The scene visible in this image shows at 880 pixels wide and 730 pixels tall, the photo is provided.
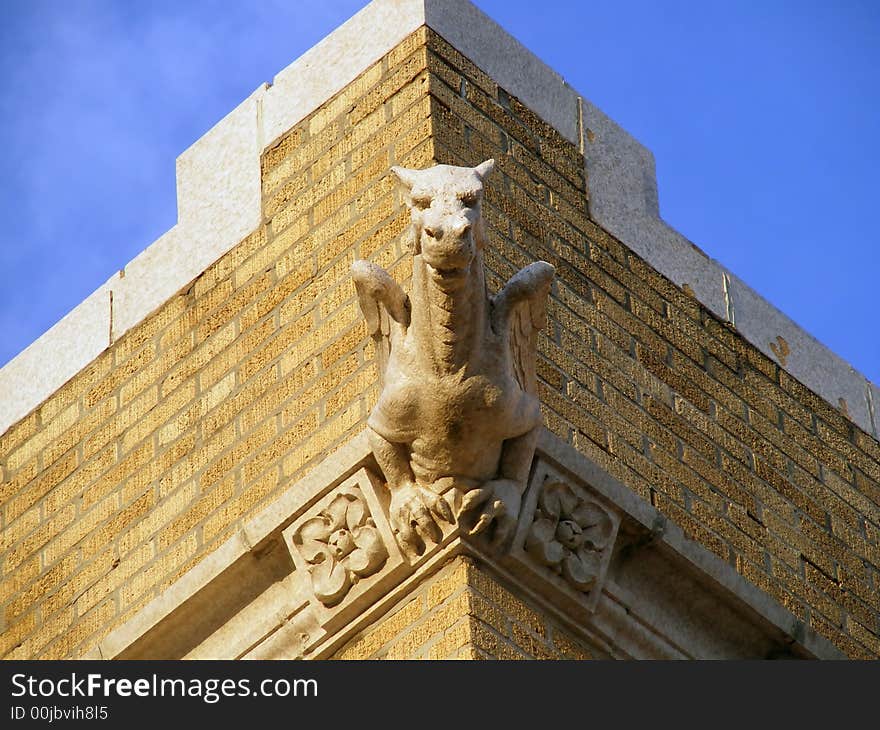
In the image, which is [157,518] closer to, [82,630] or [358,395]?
[82,630]

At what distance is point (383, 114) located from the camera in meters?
9.51

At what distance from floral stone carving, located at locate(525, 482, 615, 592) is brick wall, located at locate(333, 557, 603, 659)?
0.14m

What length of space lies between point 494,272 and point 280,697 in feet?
5.39

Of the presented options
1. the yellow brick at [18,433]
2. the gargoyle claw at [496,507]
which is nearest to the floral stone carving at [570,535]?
the gargoyle claw at [496,507]

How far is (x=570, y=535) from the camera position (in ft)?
28.6

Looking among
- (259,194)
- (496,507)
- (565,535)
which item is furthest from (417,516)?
(259,194)

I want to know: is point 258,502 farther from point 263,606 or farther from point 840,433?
point 840,433

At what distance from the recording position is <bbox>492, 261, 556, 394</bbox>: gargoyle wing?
8438 millimetres

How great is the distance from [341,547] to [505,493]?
0.47 meters

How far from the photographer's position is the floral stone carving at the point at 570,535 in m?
8.63

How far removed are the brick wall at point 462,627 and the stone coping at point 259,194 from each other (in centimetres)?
164

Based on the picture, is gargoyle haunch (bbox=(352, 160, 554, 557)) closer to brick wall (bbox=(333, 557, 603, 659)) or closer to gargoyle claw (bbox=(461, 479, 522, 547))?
gargoyle claw (bbox=(461, 479, 522, 547))

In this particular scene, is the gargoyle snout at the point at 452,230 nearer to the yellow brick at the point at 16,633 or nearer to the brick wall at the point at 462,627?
the brick wall at the point at 462,627

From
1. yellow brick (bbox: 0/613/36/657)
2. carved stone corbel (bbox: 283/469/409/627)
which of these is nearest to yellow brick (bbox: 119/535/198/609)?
yellow brick (bbox: 0/613/36/657)
